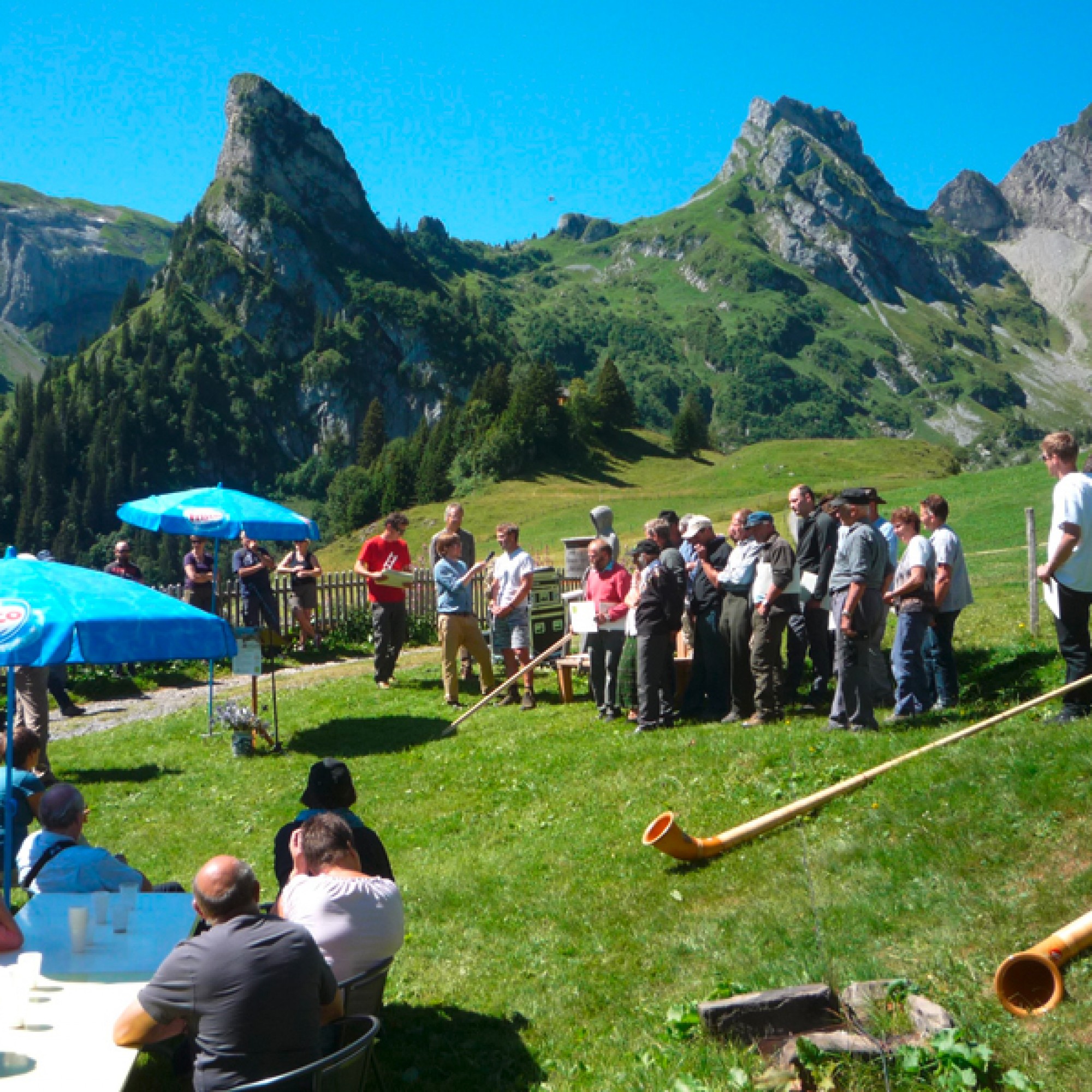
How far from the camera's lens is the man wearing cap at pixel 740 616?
400 inches

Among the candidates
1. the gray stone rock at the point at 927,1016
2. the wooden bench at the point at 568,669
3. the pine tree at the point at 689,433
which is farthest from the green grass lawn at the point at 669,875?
the pine tree at the point at 689,433

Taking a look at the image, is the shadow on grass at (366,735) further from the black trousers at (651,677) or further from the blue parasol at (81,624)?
the blue parasol at (81,624)

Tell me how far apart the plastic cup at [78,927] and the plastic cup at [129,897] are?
323 millimetres

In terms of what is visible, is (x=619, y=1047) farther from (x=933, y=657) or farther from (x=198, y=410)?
(x=198, y=410)

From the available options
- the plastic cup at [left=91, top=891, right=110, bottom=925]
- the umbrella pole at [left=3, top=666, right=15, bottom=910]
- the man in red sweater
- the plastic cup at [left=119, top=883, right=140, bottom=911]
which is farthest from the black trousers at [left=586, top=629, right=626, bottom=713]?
the plastic cup at [left=91, top=891, right=110, bottom=925]

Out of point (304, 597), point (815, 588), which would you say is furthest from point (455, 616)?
point (304, 597)

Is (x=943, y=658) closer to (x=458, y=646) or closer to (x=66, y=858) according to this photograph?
(x=458, y=646)

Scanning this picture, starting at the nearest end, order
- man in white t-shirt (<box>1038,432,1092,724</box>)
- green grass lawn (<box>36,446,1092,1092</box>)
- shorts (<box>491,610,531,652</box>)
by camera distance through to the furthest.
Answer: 1. green grass lawn (<box>36,446,1092,1092</box>)
2. man in white t-shirt (<box>1038,432,1092,724</box>)
3. shorts (<box>491,610,531,652</box>)

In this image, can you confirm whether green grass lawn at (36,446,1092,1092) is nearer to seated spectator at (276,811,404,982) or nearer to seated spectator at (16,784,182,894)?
seated spectator at (276,811,404,982)

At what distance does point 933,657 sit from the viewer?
988cm

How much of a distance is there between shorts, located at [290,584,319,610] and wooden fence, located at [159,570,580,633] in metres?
0.26

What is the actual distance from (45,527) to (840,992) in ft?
546

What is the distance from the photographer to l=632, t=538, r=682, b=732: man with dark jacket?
34.3 ft

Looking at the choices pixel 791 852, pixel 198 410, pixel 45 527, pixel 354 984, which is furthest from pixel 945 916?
pixel 198 410
